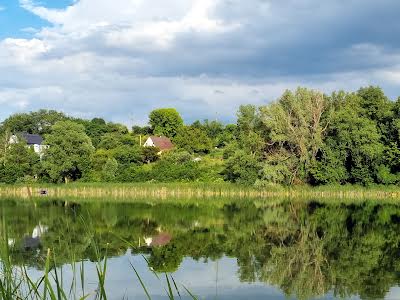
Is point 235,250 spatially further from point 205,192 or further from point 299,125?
point 299,125

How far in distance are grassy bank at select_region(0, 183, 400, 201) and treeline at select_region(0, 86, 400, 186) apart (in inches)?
50.2

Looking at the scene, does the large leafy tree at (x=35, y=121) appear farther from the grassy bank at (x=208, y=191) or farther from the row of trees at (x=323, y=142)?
the row of trees at (x=323, y=142)

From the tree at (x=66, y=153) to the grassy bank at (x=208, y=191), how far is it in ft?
16.5

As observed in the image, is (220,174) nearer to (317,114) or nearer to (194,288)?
(317,114)

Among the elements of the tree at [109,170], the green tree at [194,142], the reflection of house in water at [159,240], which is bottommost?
the reflection of house in water at [159,240]

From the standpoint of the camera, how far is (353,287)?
1128 centimetres

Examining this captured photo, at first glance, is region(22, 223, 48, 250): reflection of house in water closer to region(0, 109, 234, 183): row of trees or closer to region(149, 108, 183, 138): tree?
region(0, 109, 234, 183): row of trees

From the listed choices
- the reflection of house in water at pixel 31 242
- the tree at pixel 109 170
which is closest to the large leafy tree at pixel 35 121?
the tree at pixel 109 170

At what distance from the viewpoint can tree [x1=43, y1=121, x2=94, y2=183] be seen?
5072cm

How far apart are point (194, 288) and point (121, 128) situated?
72913mm

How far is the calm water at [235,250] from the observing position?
10969 mm

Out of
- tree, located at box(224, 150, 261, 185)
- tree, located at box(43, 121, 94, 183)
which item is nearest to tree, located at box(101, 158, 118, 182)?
tree, located at box(43, 121, 94, 183)

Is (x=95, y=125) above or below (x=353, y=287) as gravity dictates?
above

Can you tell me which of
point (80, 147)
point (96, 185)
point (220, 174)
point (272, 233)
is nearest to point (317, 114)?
point (220, 174)
